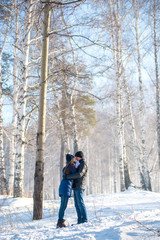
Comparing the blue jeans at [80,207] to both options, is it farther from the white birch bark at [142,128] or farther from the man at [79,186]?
the white birch bark at [142,128]

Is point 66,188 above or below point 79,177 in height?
below

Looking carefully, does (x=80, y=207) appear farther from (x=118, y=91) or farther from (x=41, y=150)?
(x=118, y=91)

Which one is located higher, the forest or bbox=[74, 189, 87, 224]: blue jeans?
the forest

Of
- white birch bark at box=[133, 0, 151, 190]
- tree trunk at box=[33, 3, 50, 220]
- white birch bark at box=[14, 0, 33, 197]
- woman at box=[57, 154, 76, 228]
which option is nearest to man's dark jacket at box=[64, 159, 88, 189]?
woman at box=[57, 154, 76, 228]

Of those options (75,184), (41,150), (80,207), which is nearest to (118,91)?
(41,150)

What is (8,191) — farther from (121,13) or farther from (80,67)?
(121,13)

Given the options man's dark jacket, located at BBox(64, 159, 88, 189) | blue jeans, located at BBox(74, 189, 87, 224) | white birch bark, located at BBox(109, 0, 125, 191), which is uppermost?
white birch bark, located at BBox(109, 0, 125, 191)

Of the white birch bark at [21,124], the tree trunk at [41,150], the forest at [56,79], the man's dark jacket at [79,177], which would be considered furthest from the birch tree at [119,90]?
the man's dark jacket at [79,177]

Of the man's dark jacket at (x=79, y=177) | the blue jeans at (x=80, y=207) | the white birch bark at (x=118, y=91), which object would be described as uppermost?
the white birch bark at (x=118, y=91)

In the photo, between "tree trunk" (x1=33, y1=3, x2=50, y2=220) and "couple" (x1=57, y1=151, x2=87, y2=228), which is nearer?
"couple" (x1=57, y1=151, x2=87, y2=228)

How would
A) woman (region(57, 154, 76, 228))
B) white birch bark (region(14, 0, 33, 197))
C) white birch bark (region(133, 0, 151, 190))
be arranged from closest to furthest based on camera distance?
1. woman (region(57, 154, 76, 228))
2. white birch bark (region(14, 0, 33, 197))
3. white birch bark (region(133, 0, 151, 190))

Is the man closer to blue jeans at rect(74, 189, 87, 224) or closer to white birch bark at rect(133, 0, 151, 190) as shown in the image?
blue jeans at rect(74, 189, 87, 224)

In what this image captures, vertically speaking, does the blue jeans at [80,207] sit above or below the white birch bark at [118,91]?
below

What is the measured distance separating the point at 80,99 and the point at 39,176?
9.79 meters
